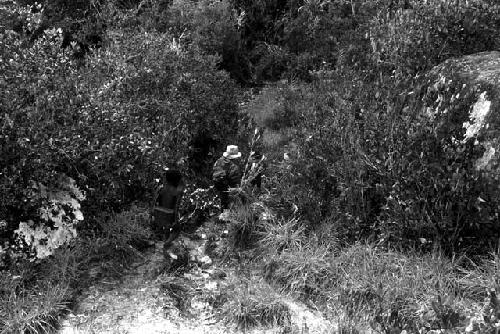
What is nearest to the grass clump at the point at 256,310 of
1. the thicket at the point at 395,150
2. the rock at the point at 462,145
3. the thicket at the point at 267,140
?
the thicket at the point at 267,140

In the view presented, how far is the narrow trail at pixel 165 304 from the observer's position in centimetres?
555

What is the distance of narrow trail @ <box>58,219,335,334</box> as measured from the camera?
555 cm

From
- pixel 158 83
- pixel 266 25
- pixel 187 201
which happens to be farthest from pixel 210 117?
pixel 266 25

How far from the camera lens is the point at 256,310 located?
567 centimetres

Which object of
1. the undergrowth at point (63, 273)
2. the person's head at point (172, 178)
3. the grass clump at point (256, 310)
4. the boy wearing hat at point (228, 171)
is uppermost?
the person's head at point (172, 178)

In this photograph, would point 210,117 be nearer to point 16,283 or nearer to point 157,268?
point 157,268

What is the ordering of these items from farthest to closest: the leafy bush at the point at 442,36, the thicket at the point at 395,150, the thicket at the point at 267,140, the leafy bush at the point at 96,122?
the leafy bush at the point at 442,36
the leafy bush at the point at 96,122
the thicket at the point at 267,140
the thicket at the point at 395,150

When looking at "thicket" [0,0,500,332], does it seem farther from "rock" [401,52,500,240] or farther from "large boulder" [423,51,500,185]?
"large boulder" [423,51,500,185]

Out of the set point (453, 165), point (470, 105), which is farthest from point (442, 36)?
point (453, 165)

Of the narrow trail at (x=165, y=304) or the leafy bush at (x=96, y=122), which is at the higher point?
the leafy bush at (x=96, y=122)

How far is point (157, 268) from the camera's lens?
6387 mm

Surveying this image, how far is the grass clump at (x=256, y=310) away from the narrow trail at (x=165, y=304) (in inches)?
2.6

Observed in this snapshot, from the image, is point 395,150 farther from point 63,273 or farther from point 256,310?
point 63,273

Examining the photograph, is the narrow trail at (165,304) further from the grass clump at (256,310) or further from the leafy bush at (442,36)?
the leafy bush at (442,36)
